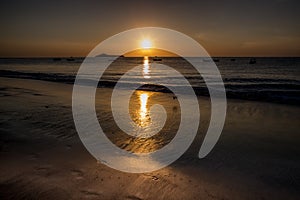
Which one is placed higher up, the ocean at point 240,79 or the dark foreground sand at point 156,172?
the ocean at point 240,79

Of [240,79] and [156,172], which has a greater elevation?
[240,79]

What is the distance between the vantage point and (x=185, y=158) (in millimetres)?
5656

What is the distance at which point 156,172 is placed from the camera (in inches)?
192

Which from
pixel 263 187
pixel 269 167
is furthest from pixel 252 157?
pixel 263 187

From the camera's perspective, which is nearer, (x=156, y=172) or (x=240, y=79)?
(x=156, y=172)

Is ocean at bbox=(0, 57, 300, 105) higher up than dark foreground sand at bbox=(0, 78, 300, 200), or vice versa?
ocean at bbox=(0, 57, 300, 105)

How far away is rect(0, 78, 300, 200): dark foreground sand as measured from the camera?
4049 mm

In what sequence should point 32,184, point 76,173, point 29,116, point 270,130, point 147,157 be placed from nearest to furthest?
point 32,184 → point 76,173 → point 147,157 → point 270,130 → point 29,116

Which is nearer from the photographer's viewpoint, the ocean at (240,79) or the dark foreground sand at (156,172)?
the dark foreground sand at (156,172)

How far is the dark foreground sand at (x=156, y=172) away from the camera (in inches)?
159

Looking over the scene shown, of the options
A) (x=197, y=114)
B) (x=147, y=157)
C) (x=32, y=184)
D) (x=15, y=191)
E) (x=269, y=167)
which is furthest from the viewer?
(x=197, y=114)

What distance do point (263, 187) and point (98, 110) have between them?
7.98m

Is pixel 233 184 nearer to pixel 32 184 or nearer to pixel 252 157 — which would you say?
pixel 252 157

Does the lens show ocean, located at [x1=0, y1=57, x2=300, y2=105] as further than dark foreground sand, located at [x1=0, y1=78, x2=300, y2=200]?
Yes
